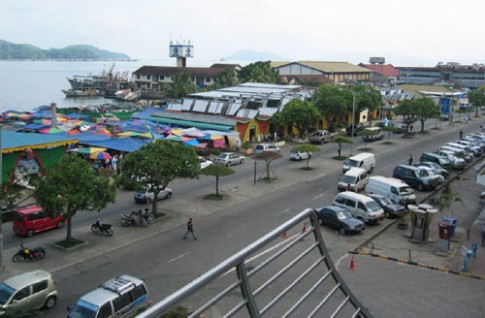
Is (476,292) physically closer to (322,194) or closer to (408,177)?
(322,194)

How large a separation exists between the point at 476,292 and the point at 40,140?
22.0 meters

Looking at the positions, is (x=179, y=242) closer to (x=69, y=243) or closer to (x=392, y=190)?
(x=69, y=243)

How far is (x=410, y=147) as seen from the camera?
43.8m

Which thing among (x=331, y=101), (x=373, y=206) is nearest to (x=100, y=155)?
(x=373, y=206)

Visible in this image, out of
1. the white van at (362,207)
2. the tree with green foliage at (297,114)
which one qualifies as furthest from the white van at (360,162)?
the tree with green foliage at (297,114)

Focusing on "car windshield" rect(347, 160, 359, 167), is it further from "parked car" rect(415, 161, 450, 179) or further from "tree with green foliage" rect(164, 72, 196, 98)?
"tree with green foliage" rect(164, 72, 196, 98)

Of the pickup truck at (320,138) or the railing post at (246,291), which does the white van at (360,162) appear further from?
the railing post at (246,291)

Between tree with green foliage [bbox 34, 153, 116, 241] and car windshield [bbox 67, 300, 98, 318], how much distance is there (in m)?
5.31

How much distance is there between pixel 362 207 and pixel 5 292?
14.4 m

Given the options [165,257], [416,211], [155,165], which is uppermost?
[155,165]

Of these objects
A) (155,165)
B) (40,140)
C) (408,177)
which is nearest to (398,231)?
(408,177)

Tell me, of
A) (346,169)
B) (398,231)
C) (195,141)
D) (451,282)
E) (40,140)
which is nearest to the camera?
(451,282)

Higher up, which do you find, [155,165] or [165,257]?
[155,165]

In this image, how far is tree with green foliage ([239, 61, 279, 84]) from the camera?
8181cm
